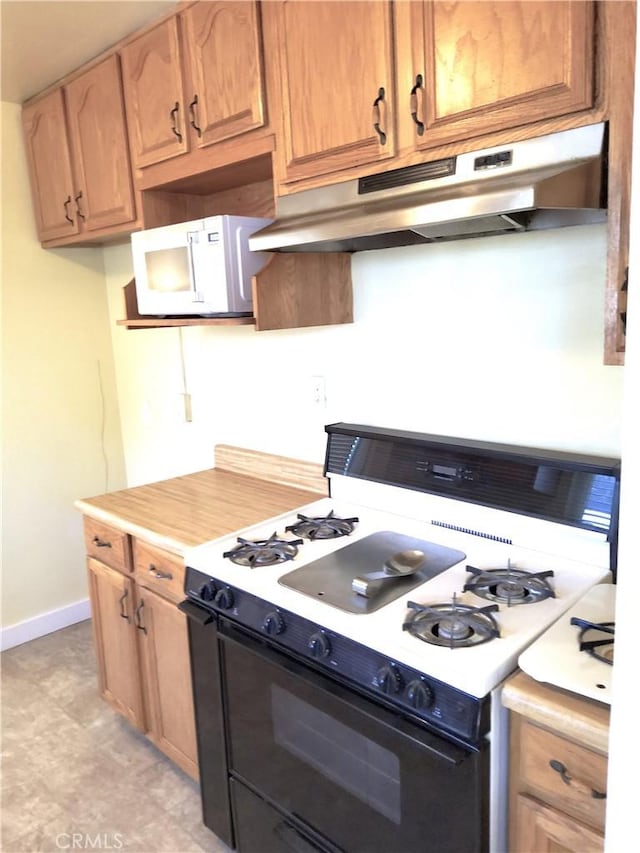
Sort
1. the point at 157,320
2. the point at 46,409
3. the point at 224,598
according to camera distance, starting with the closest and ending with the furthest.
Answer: the point at 224,598, the point at 157,320, the point at 46,409

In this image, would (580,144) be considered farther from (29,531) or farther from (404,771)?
(29,531)

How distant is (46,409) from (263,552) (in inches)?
75.3

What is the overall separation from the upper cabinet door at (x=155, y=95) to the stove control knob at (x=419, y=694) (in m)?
1.69

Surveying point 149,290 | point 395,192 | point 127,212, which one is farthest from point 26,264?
point 395,192

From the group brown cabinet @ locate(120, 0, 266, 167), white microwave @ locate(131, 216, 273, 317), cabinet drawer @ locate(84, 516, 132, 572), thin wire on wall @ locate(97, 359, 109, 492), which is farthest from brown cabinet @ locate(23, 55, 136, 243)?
cabinet drawer @ locate(84, 516, 132, 572)

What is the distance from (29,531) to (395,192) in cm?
253

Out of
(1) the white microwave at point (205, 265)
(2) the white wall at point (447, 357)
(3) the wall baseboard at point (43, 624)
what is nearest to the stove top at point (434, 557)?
(2) the white wall at point (447, 357)

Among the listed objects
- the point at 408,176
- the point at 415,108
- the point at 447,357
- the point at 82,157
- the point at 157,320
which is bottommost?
the point at 447,357

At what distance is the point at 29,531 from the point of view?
3.10 m

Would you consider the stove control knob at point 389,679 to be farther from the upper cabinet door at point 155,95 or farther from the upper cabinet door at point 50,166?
the upper cabinet door at point 50,166

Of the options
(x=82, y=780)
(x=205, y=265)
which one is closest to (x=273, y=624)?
(x=205, y=265)

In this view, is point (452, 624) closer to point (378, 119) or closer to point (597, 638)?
point (597, 638)

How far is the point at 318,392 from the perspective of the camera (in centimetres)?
216

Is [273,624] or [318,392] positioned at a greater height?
[318,392]
